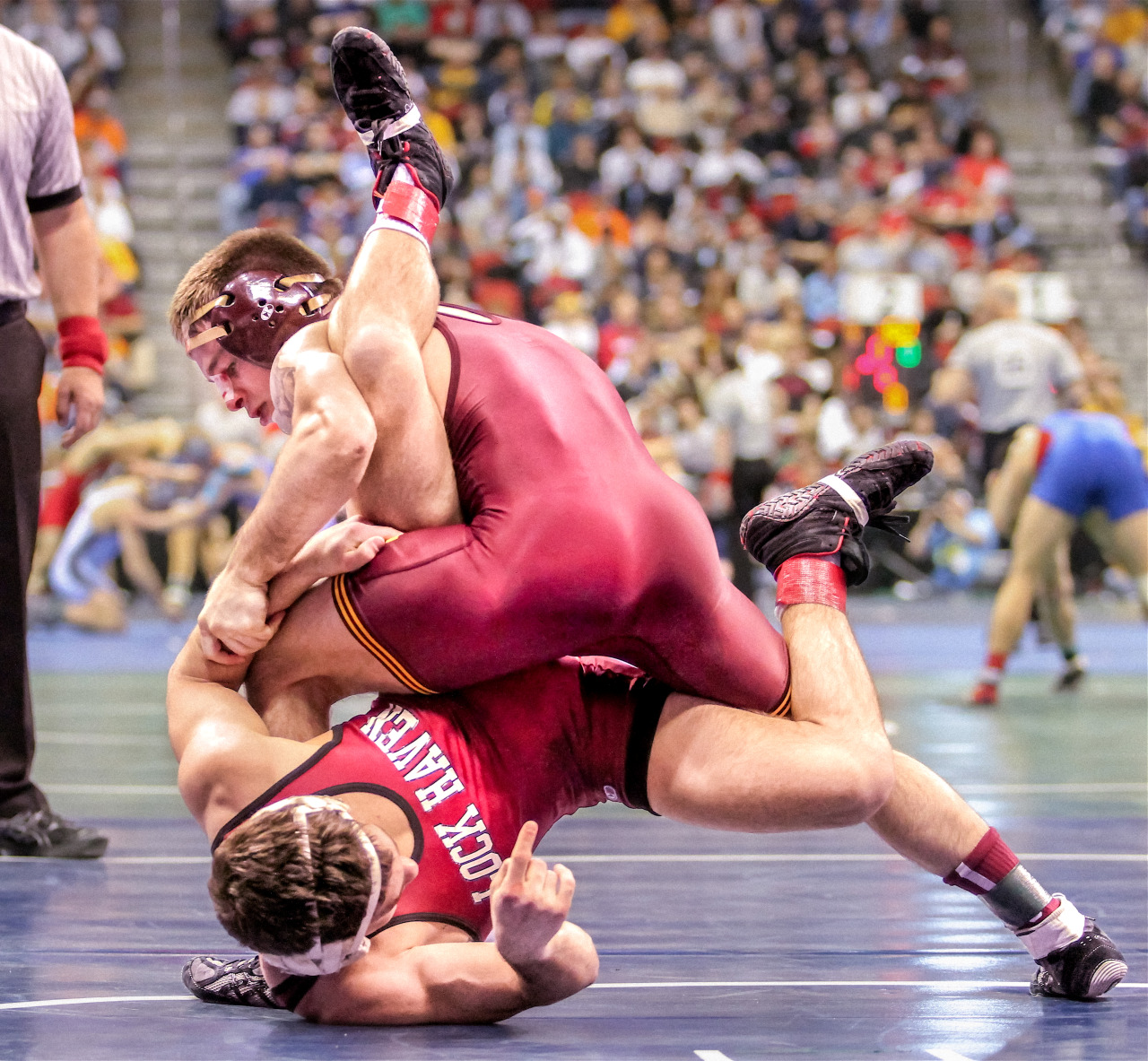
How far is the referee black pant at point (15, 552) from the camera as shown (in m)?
3.80

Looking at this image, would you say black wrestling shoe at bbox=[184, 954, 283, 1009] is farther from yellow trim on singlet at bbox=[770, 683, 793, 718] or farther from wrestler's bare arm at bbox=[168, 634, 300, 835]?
yellow trim on singlet at bbox=[770, 683, 793, 718]

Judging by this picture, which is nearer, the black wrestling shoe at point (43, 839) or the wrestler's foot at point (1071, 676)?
the black wrestling shoe at point (43, 839)

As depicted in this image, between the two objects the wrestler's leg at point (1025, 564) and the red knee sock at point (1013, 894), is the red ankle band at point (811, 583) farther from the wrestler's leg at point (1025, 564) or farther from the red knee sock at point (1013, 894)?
the wrestler's leg at point (1025, 564)

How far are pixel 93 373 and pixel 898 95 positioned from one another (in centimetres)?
1239

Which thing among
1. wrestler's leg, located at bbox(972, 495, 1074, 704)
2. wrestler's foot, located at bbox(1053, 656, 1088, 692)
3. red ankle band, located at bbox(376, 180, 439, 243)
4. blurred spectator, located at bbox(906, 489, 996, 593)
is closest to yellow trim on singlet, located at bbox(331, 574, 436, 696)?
red ankle band, located at bbox(376, 180, 439, 243)

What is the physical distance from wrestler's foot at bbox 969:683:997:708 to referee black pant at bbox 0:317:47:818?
3.95m

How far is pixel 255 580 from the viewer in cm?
266

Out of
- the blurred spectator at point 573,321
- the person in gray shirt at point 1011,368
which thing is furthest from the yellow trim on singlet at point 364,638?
the blurred spectator at point 573,321

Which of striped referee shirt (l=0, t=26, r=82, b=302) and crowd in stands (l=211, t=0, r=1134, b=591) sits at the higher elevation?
striped referee shirt (l=0, t=26, r=82, b=302)

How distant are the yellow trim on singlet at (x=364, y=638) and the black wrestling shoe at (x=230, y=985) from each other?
Result: 1.68 ft

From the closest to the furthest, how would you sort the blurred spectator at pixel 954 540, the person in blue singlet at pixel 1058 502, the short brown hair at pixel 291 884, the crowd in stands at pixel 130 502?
the short brown hair at pixel 291 884, the person in blue singlet at pixel 1058 502, the crowd in stands at pixel 130 502, the blurred spectator at pixel 954 540

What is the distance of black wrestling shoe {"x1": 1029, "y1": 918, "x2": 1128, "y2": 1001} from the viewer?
2.67 meters

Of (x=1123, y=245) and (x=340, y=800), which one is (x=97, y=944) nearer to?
(x=340, y=800)

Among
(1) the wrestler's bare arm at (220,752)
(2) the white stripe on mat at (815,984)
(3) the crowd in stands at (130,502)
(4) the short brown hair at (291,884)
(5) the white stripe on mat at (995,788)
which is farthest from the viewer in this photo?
(3) the crowd in stands at (130,502)
